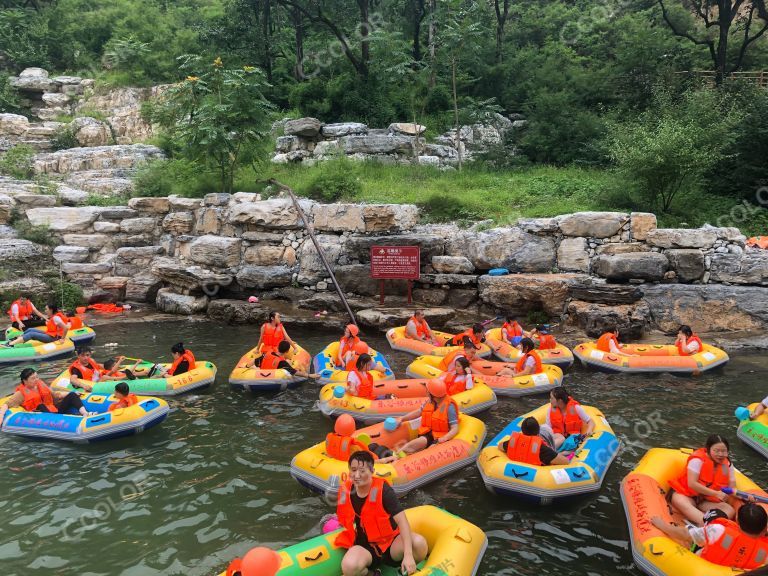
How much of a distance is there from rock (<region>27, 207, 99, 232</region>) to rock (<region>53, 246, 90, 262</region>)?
2.69ft

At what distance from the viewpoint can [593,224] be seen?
1353 centimetres

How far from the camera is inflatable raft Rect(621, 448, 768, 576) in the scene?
4.48 metres

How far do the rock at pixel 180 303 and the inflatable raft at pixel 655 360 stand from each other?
10.2m

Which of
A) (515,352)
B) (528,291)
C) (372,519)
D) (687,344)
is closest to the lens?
(372,519)

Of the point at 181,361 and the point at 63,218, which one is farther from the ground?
the point at 63,218

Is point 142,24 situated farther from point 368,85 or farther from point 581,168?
point 581,168

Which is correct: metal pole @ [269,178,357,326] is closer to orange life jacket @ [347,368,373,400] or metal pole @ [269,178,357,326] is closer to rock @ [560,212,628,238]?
orange life jacket @ [347,368,373,400]

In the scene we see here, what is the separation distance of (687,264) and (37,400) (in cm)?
1347

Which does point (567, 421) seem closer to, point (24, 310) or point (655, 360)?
point (655, 360)

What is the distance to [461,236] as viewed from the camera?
14445 millimetres

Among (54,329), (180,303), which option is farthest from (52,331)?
(180,303)

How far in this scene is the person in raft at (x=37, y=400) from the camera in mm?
7855

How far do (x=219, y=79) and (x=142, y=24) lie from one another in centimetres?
1533

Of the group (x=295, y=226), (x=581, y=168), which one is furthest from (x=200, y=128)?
(x=581, y=168)
